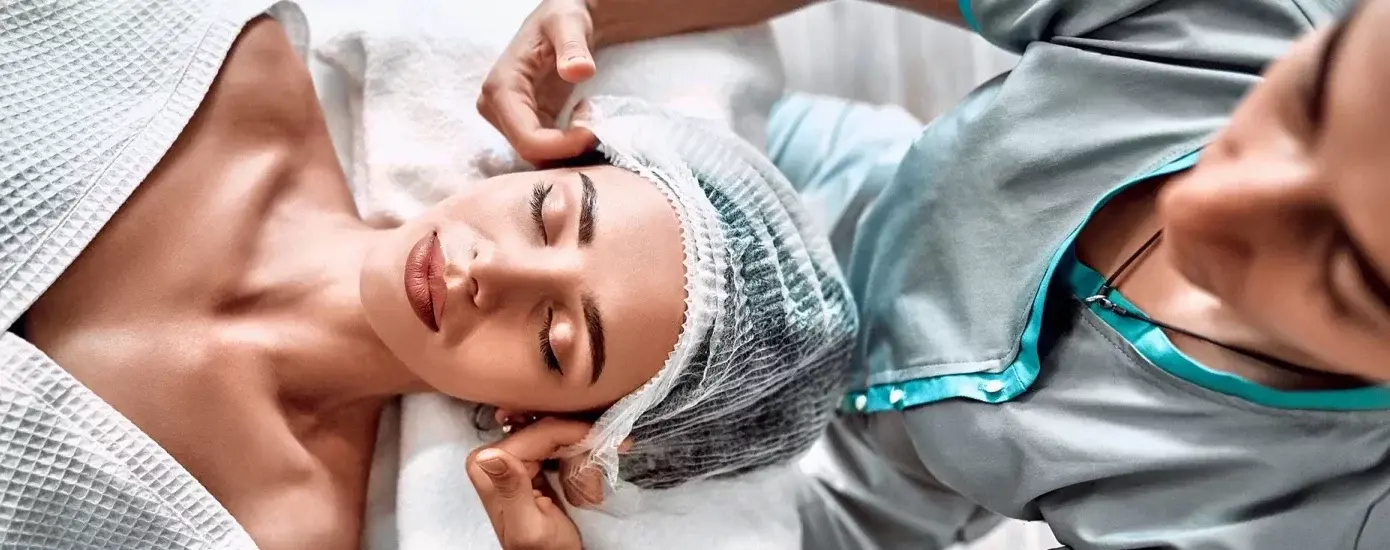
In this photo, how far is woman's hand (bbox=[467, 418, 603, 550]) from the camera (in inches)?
35.4

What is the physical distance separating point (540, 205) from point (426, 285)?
14 centimetres

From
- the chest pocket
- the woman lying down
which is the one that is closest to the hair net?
the woman lying down

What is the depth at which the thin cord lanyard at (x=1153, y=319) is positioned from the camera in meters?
0.77

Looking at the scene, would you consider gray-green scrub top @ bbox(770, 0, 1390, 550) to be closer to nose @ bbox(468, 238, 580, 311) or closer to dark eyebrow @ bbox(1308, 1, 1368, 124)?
dark eyebrow @ bbox(1308, 1, 1368, 124)

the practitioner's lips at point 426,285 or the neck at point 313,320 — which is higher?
the practitioner's lips at point 426,285

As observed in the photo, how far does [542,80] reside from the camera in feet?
3.50

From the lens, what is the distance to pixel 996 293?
94 centimetres

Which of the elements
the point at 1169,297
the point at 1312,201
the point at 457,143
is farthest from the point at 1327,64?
the point at 457,143

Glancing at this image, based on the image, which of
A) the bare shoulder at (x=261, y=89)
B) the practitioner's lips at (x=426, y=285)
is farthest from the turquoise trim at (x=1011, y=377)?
the bare shoulder at (x=261, y=89)

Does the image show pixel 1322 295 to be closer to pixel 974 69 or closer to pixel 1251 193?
pixel 1251 193

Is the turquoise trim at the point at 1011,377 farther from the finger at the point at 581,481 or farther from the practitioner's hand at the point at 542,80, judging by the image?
the practitioner's hand at the point at 542,80

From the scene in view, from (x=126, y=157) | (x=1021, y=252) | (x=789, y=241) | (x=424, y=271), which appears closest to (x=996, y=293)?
(x=1021, y=252)

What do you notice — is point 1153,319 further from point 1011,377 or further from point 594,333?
point 594,333

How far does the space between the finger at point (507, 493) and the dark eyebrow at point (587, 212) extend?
0.79 feet
